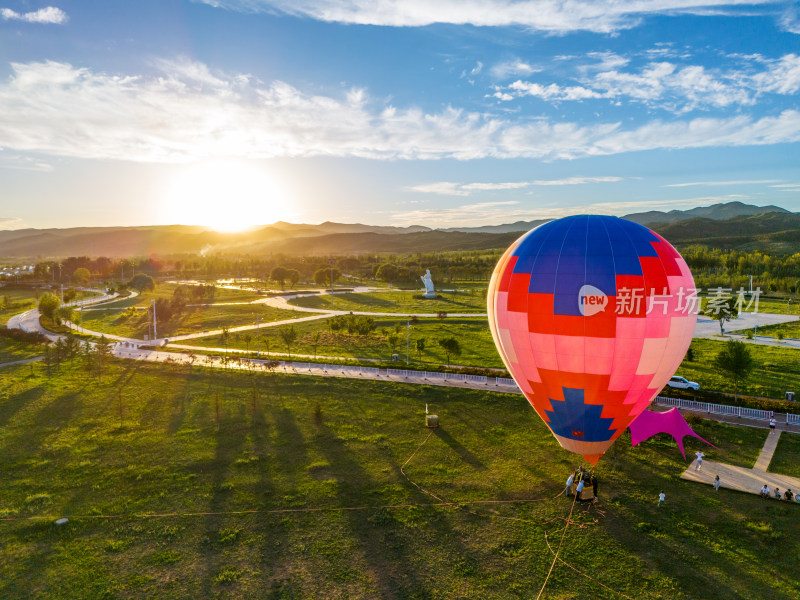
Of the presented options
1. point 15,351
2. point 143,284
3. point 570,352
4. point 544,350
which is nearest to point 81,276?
point 143,284

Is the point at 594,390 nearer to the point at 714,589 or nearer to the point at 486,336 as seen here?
the point at 714,589

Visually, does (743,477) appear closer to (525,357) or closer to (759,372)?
(525,357)

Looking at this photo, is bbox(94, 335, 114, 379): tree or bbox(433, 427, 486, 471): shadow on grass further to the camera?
bbox(94, 335, 114, 379): tree

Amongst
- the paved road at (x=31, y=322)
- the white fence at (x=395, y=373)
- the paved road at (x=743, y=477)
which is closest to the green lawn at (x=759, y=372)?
the paved road at (x=743, y=477)

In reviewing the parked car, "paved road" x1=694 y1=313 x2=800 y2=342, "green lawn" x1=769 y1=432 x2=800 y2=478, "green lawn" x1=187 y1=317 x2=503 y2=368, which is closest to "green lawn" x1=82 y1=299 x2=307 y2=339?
"green lawn" x1=187 y1=317 x2=503 y2=368

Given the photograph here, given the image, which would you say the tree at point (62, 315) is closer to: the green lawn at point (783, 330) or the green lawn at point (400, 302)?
the green lawn at point (400, 302)

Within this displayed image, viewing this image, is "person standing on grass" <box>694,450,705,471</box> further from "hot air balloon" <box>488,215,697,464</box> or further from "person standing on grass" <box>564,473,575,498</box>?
"person standing on grass" <box>564,473,575,498</box>
